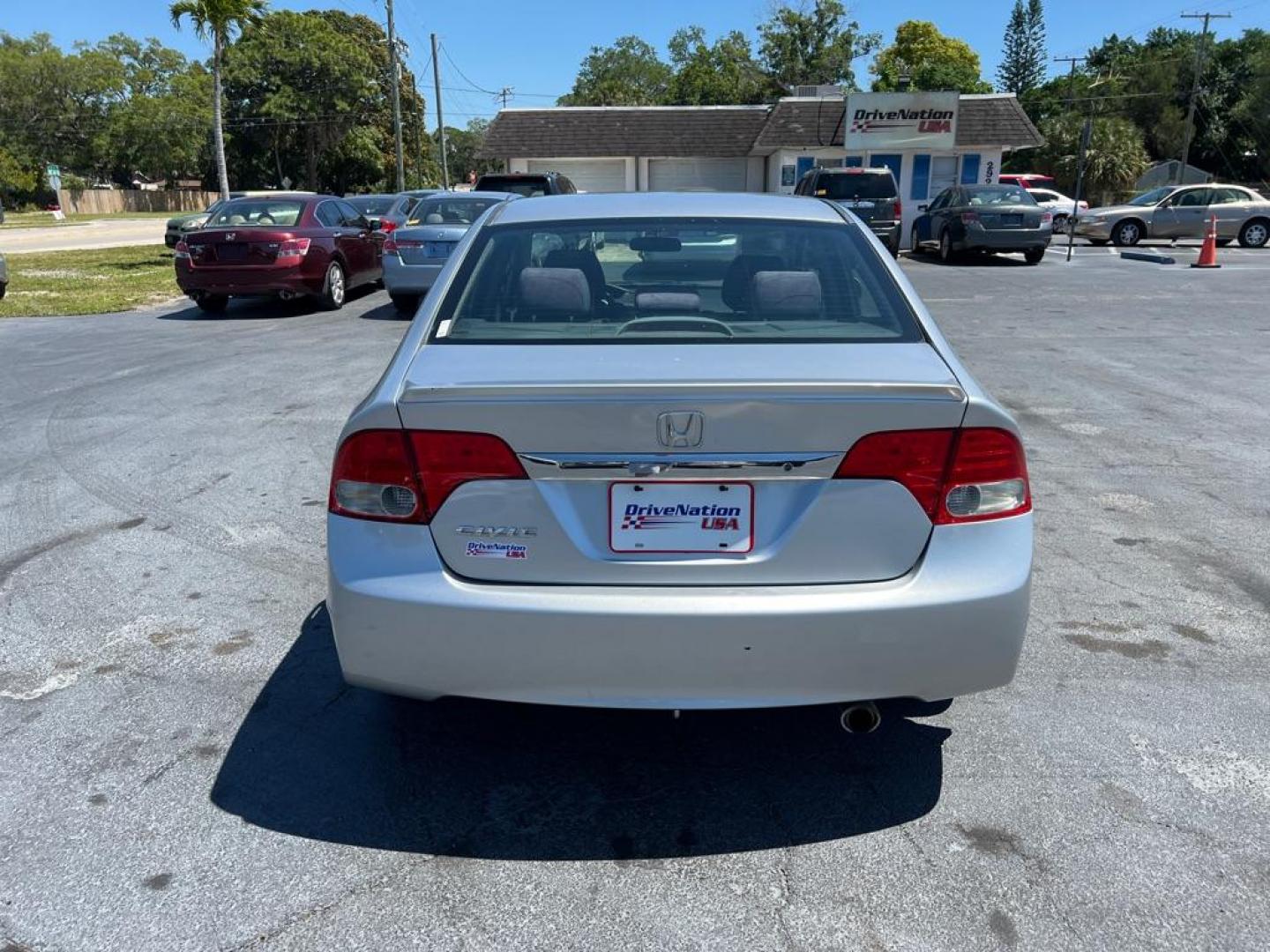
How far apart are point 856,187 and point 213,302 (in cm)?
1304

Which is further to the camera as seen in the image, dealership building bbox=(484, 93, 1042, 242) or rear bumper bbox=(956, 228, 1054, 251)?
dealership building bbox=(484, 93, 1042, 242)

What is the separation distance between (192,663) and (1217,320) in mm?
12678

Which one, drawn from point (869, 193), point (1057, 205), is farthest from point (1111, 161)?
point (869, 193)

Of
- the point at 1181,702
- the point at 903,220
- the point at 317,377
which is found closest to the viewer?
the point at 1181,702

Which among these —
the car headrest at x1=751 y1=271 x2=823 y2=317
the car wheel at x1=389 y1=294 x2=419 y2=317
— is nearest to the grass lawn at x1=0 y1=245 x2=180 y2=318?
the car wheel at x1=389 y1=294 x2=419 y2=317

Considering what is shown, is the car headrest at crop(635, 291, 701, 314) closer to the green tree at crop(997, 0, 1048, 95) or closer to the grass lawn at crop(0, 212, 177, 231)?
the grass lawn at crop(0, 212, 177, 231)

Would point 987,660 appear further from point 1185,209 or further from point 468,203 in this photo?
point 1185,209

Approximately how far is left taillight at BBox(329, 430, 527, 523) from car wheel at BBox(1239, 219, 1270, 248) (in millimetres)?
27428

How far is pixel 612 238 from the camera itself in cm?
372

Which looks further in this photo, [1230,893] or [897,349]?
[897,349]

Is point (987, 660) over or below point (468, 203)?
below

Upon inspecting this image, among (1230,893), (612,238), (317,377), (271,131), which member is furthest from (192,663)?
(271,131)

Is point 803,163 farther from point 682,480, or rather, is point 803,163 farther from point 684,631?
point 684,631

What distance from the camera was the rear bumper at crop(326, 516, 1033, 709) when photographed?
2535mm
